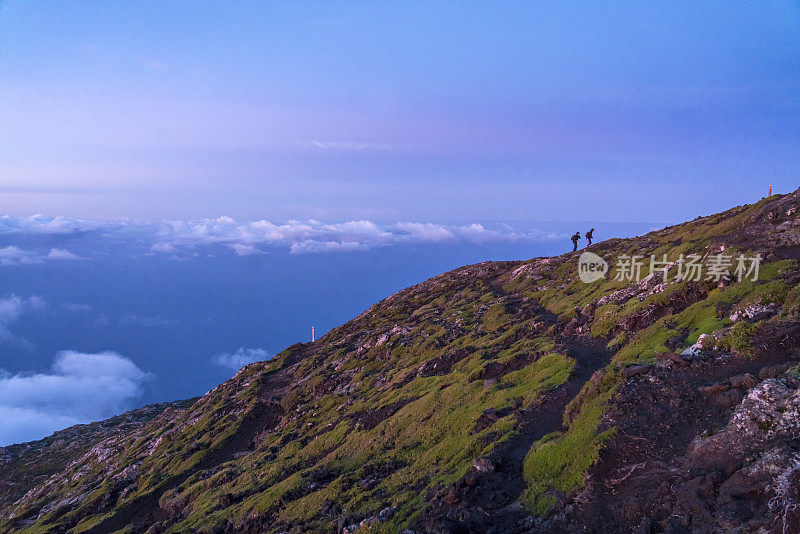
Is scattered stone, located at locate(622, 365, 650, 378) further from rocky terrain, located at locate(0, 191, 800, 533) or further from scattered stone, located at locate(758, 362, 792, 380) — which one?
scattered stone, located at locate(758, 362, 792, 380)

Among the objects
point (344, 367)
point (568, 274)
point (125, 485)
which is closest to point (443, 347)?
point (344, 367)

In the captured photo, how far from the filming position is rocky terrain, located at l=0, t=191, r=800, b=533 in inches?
559

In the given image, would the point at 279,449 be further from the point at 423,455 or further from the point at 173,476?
the point at 423,455

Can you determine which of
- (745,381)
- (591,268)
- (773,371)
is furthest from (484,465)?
(591,268)

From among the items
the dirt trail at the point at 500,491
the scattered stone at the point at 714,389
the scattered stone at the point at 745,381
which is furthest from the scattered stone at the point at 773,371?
the dirt trail at the point at 500,491

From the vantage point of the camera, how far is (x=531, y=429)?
70.6 ft

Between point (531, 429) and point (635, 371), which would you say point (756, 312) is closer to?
point (635, 371)

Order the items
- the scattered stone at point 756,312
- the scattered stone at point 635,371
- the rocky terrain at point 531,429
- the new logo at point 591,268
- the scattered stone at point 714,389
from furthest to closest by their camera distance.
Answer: the new logo at point 591,268 < the scattered stone at point 756,312 < the scattered stone at point 635,371 < the scattered stone at point 714,389 < the rocky terrain at point 531,429

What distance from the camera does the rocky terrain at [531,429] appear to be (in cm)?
1419

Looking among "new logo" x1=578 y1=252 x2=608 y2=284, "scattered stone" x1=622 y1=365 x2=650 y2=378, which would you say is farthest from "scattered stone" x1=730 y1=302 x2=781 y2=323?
"new logo" x1=578 y1=252 x2=608 y2=284

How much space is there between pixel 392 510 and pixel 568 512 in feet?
24.9

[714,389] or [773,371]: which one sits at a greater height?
[773,371]

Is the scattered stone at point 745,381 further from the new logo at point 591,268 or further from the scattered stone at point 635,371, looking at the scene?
the new logo at point 591,268

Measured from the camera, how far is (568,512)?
14.7m
